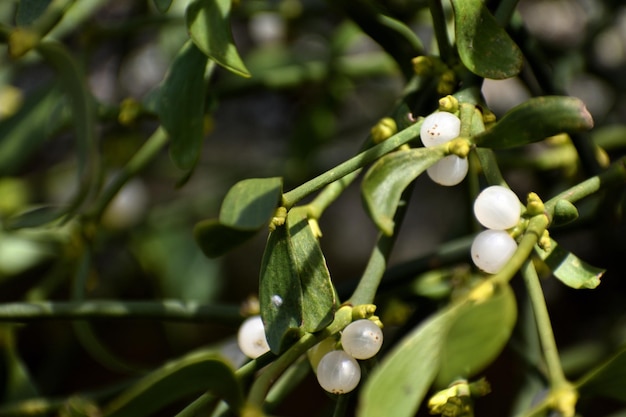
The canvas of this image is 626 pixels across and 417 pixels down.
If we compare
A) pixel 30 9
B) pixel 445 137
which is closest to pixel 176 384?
pixel 445 137

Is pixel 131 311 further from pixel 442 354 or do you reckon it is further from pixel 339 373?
pixel 442 354

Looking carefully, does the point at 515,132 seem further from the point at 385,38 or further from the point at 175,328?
the point at 175,328

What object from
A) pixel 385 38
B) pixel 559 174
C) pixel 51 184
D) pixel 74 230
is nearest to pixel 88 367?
pixel 51 184

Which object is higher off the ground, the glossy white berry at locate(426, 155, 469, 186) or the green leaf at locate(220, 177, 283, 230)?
the green leaf at locate(220, 177, 283, 230)

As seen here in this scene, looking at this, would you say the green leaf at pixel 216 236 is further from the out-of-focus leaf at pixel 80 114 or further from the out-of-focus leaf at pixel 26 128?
the out-of-focus leaf at pixel 26 128

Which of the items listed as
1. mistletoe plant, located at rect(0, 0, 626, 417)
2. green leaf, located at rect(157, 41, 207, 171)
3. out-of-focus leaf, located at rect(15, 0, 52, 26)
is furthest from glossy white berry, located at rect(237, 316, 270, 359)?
out-of-focus leaf, located at rect(15, 0, 52, 26)

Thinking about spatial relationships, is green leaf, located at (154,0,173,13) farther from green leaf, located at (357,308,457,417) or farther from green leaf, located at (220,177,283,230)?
green leaf, located at (357,308,457,417)
